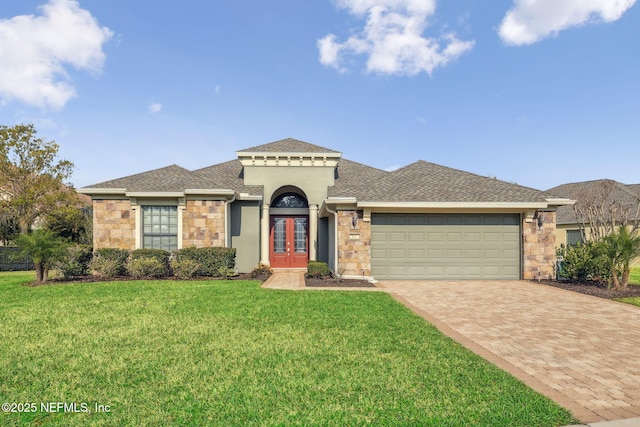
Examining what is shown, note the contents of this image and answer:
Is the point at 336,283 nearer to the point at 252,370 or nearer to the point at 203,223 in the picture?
the point at 203,223

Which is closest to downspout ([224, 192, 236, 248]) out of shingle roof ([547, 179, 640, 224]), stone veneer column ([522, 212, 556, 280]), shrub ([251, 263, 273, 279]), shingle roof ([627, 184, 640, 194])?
shrub ([251, 263, 273, 279])

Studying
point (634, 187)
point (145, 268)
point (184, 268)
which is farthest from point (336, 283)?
point (634, 187)

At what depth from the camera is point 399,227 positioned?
13219 millimetres

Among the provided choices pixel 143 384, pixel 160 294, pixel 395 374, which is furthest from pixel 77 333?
pixel 395 374

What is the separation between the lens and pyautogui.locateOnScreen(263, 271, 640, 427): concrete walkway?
12.2 ft

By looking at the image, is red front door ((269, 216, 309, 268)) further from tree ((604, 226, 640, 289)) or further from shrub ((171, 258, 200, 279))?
tree ((604, 226, 640, 289))

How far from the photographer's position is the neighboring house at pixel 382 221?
1291 centimetres

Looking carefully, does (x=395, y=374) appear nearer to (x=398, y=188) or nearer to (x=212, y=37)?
(x=398, y=188)

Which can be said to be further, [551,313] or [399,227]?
[399,227]

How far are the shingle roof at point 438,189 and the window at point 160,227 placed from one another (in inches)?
267

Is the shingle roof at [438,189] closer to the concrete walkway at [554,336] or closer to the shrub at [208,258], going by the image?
the concrete walkway at [554,336]

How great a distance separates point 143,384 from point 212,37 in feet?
43.3

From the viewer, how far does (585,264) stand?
41.2 feet

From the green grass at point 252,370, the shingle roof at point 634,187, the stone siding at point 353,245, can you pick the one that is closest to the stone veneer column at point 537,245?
the stone siding at point 353,245
